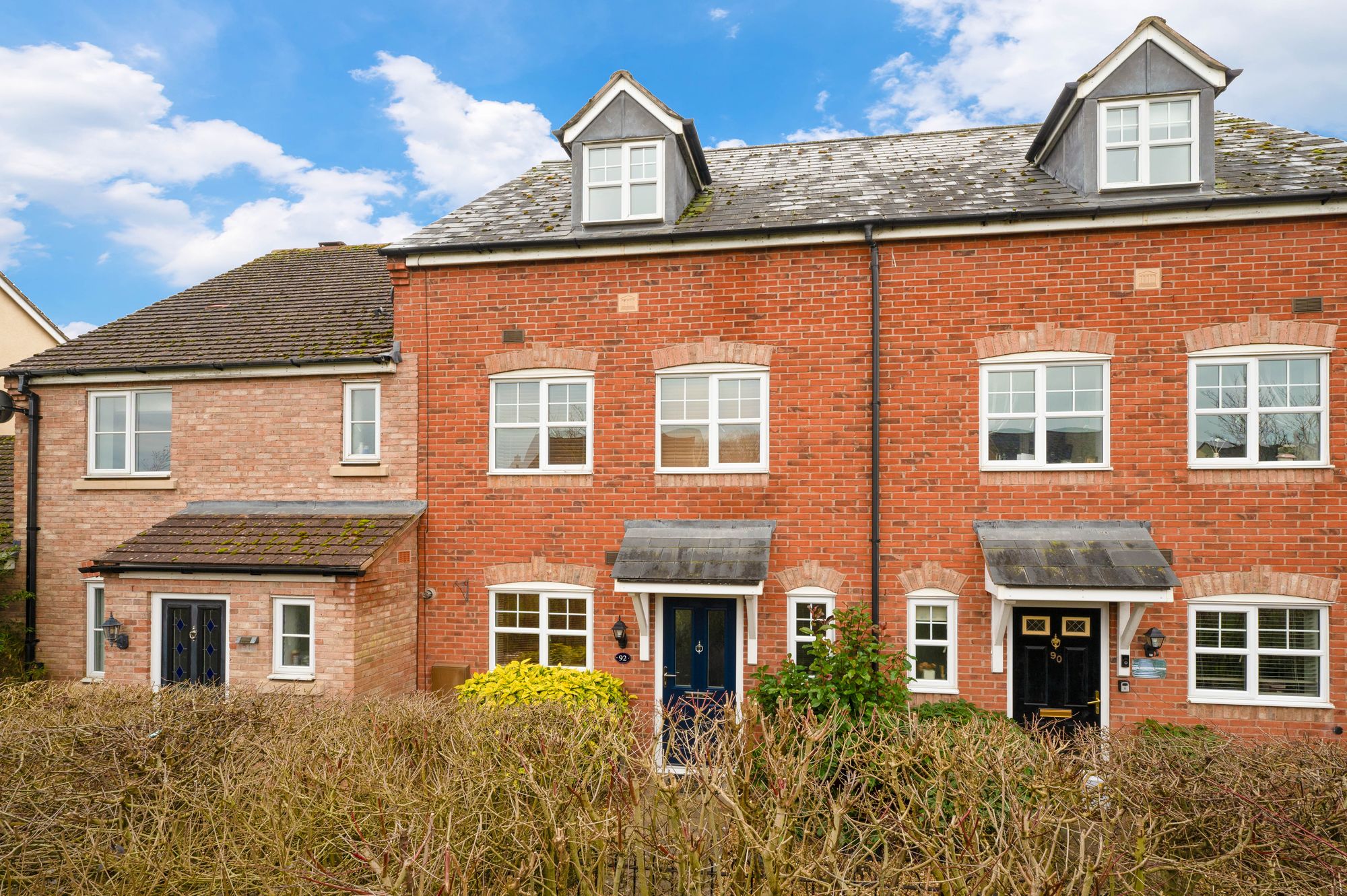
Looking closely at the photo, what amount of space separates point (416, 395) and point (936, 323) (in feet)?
26.2

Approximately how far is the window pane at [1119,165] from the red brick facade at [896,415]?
96cm

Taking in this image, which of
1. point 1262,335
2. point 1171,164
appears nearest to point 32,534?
point 1171,164

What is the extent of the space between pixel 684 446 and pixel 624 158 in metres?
4.71

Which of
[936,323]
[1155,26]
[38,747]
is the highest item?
[1155,26]

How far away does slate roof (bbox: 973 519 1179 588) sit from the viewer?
9.07 m

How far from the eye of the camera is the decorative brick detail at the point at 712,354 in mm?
10727

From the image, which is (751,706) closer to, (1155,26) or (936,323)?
(936,323)

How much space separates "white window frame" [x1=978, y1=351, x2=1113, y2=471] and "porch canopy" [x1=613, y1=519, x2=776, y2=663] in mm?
3292

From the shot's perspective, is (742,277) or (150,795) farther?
(742,277)

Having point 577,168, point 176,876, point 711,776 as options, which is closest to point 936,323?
point 577,168

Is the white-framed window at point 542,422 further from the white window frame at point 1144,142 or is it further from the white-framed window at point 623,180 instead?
the white window frame at point 1144,142

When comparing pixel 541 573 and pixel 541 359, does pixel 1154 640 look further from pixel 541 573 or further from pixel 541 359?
pixel 541 359

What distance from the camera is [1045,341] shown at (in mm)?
10086

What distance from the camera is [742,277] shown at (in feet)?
35.6
